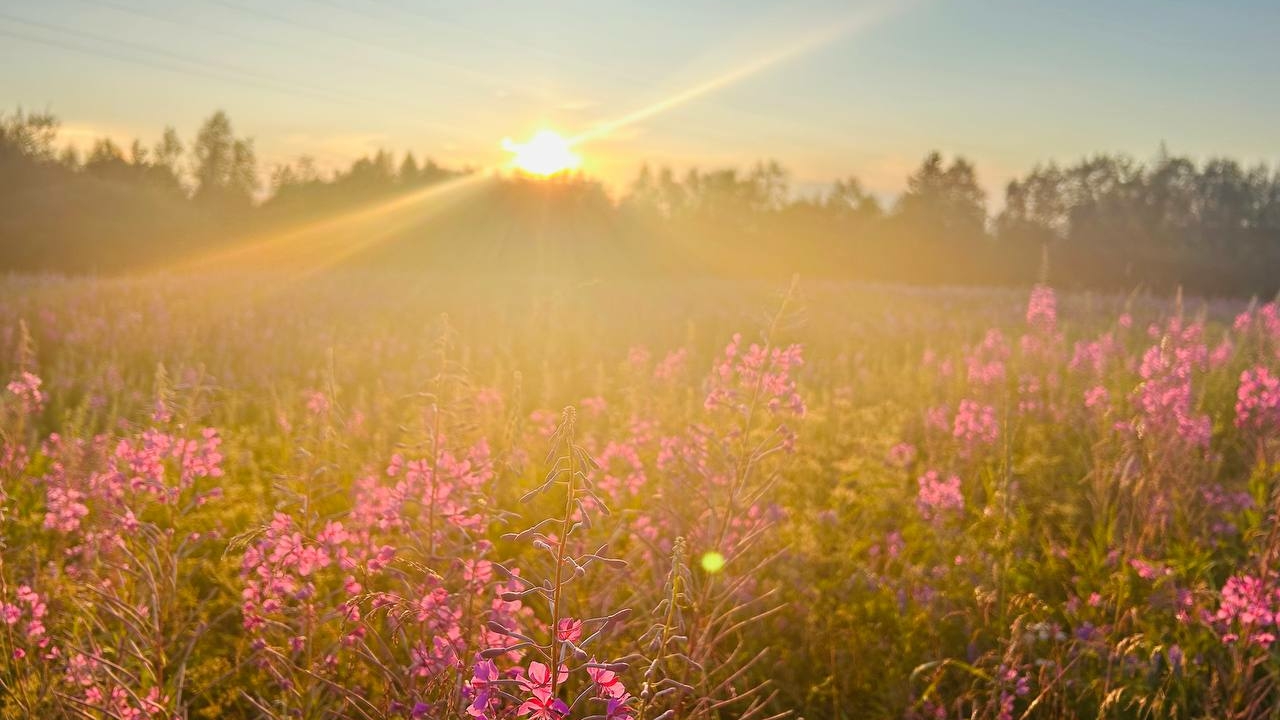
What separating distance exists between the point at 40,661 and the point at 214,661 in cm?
69

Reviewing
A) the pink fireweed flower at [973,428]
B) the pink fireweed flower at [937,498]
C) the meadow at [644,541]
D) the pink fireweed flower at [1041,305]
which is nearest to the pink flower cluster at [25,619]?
the meadow at [644,541]

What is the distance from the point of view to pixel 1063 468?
571 centimetres

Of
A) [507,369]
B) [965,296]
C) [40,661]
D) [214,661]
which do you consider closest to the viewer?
[40,661]

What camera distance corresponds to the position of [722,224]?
213 ft

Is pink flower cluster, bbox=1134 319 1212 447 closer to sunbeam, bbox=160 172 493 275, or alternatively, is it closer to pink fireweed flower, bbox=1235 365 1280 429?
pink fireweed flower, bbox=1235 365 1280 429

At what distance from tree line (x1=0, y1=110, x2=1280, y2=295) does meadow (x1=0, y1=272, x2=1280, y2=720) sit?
30.1 m

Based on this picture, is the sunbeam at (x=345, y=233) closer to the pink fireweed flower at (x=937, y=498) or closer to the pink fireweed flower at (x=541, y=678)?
the pink fireweed flower at (x=937, y=498)

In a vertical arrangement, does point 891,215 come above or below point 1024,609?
above

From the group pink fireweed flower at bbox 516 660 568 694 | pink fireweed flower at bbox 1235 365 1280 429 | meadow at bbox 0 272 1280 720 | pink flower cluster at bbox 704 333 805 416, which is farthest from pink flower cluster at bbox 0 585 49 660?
pink fireweed flower at bbox 1235 365 1280 429

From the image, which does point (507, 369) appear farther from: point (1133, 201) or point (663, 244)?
point (1133, 201)

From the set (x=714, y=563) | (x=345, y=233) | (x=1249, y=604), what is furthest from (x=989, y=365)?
(x=345, y=233)

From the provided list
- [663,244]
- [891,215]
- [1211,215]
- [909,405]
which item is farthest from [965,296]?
[1211,215]

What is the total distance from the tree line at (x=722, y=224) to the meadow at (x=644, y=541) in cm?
3012

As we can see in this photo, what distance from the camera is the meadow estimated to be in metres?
2.04
